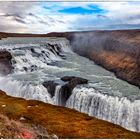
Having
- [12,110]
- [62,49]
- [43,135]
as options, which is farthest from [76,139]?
[62,49]

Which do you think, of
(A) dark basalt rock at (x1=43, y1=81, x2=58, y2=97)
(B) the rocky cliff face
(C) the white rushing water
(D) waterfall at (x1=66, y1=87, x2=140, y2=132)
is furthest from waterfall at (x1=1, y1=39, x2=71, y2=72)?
(D) waterfall at (x1=66, y1=87, x2=140, y2=132)

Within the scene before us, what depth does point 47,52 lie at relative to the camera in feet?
182

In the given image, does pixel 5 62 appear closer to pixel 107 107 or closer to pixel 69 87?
pixel 69 87

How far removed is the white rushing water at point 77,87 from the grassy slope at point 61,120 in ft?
5.94

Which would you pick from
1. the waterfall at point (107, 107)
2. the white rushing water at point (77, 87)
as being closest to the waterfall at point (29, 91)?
the white rushing water at point (77, 87)

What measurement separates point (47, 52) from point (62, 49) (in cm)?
806

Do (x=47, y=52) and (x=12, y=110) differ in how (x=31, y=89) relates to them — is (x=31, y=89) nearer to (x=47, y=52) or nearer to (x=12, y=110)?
(x=12, y=110)

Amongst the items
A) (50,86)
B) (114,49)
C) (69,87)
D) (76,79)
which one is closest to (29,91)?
(50,86)

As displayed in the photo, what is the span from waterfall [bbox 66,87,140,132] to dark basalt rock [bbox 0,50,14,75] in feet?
44.1

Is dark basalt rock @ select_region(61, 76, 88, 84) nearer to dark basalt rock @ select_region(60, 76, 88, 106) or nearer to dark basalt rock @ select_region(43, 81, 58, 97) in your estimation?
dark basalt rock @ select_region(60, 76, 88, 106)

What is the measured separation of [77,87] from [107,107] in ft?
15.0

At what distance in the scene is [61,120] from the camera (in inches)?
1108

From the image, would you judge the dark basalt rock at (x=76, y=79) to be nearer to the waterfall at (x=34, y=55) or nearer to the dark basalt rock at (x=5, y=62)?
the waterfall at (x=34, y=55)

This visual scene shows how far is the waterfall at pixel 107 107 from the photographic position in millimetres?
29573
